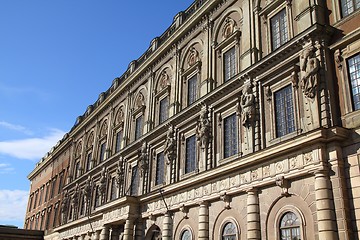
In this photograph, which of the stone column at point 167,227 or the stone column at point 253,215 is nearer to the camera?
the stone column at point 253,215

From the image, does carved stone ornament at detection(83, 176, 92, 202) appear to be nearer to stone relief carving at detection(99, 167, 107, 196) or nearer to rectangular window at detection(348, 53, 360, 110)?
stone relief carving at detection(99, 167, 107, 196)

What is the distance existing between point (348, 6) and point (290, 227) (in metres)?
9.33

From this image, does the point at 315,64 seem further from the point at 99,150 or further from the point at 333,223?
the point at 99,150

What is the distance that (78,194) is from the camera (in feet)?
132

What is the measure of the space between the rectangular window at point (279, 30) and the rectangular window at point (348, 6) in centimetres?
298

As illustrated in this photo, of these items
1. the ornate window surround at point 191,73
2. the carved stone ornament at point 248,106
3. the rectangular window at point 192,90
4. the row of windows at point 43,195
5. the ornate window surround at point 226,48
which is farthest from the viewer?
the row of windows at point 43,195

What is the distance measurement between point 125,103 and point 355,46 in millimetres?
22799

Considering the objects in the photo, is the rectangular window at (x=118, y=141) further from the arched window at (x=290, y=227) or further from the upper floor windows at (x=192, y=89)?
the arched window at (x=290, y=227)

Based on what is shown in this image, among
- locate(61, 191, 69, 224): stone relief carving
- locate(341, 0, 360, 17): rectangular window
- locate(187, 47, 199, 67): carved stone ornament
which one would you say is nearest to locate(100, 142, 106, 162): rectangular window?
locate(61, 191, 69, 224): stone relief carving

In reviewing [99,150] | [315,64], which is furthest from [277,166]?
[99,150]

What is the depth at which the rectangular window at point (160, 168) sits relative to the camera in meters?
26.2

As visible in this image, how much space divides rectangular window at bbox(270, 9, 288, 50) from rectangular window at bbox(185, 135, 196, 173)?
751 cm

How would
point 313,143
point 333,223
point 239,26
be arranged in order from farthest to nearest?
point 239,26 < point 313,143 < point 333,223

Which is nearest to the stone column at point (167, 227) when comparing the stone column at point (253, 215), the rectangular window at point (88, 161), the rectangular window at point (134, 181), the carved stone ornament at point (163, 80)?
the rectangular window at point (134, 181)
